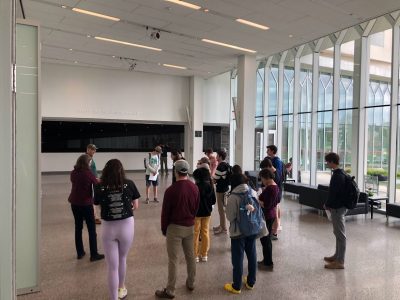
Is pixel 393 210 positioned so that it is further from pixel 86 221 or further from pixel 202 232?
pixel 86 221

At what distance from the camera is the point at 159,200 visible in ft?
33.1

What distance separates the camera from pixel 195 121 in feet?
56.5

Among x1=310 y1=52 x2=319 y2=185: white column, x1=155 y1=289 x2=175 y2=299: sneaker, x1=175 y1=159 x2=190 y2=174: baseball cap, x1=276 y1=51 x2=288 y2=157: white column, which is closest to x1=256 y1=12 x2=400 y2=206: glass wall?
x1=310 y1=52 x2=319 y2=185: white column

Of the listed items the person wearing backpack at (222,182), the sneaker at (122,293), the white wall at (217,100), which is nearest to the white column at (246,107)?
the white wall at (217,100)

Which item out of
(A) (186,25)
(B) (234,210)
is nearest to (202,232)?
(B) (234,210)

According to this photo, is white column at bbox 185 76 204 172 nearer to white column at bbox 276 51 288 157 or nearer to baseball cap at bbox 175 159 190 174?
white column at bbox 276 51 288 157

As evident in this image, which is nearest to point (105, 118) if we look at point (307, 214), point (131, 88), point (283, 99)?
point (131, 88)

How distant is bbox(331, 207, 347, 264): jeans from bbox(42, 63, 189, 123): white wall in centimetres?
1324

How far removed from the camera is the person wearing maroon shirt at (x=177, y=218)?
366 cm

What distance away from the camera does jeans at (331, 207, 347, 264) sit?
Answer: 476cm

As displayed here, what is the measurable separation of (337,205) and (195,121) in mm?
12902

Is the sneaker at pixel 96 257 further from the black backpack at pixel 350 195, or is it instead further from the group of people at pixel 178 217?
the black backpack at pixel 350 195

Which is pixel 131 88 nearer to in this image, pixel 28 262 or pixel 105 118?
pixel 105 118

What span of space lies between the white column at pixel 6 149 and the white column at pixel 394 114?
9.19m
